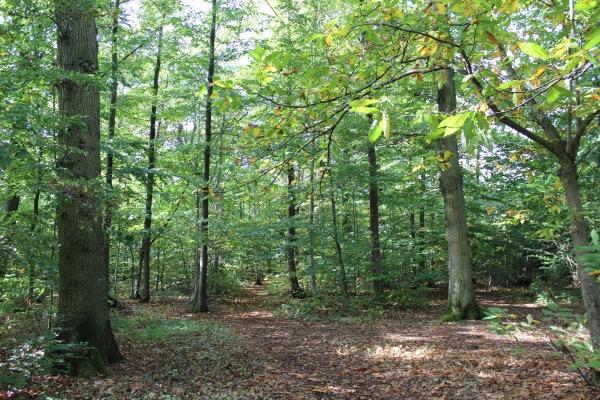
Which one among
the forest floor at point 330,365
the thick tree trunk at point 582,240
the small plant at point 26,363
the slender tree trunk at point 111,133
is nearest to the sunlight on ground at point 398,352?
the forest floor at point 330,365

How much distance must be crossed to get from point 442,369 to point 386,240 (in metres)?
8.92

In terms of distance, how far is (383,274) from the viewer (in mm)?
13625

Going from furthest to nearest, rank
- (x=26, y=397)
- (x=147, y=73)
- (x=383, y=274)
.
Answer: (x=147, y=73) < (x=383, y=274) < (x=26, y=397)

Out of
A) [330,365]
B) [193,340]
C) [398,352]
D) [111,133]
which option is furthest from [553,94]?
[111,133]

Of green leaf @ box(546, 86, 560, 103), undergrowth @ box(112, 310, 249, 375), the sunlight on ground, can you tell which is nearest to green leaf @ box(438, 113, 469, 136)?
green leaf @ box(546, 86, 560, 103)

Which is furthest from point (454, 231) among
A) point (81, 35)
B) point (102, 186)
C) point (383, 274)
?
point (81, 35)

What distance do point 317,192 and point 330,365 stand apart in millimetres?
3526

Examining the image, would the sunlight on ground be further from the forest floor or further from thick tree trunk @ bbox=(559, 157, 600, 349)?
thick tree trunk @ bbox=(559, 157, 600, 349)

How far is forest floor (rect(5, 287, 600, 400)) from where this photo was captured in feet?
16.4

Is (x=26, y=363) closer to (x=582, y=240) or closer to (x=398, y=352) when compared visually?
(x=398, y=352)

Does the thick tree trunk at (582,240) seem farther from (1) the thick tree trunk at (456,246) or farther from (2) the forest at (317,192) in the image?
(1) the thick tree trunk at (456,246)

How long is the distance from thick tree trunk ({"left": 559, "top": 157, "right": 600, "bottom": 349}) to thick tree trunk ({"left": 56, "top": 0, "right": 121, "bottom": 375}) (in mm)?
5518

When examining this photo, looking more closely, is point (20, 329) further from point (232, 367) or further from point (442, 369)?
point (442, 369)

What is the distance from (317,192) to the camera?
15.3 feet
